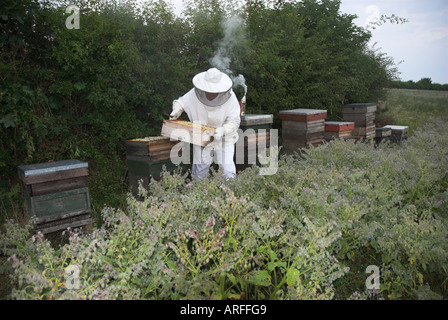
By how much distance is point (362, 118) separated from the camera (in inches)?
324

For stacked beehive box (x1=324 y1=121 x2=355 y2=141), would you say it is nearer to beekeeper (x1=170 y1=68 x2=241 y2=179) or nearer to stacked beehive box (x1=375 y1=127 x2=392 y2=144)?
stacked beehive box (x1=375 y1=127 x2=392 y2=144)

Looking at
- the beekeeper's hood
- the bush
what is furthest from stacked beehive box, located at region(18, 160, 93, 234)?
the beekeeper's hood

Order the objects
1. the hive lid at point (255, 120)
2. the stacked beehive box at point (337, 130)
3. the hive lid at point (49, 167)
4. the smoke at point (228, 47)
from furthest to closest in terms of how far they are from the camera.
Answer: the stacked beehive box at point (337, 130) → the smoke at point (228, 47) → the hive lid at point (255, 120) → the hive lid at point (49, 167)

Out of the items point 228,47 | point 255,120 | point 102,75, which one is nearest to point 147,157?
point 102,75

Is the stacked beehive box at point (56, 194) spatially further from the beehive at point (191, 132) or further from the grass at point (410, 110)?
the grass at point (410, 110)

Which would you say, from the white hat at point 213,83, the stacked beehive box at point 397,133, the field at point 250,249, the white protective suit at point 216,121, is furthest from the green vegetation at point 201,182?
the stacked beehive box at point 397,133

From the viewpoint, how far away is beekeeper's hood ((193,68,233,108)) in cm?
404

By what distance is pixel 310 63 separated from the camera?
26.8 feet

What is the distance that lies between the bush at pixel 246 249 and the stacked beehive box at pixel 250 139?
2.32 metres

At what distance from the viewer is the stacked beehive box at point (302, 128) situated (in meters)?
6.17

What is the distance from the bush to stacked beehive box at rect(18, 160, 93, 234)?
1.11 m
